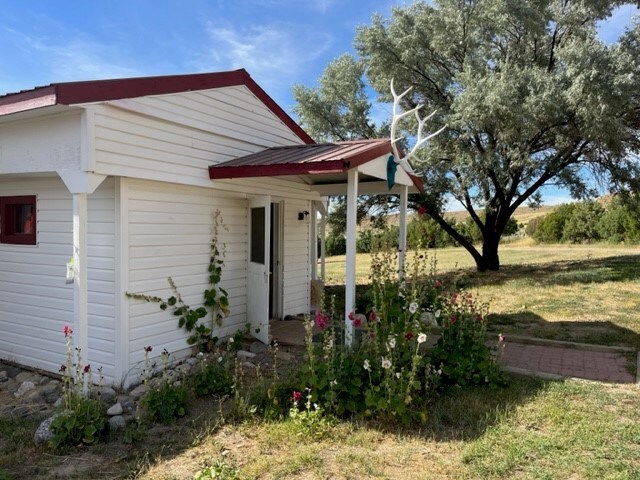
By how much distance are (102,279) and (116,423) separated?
169cm

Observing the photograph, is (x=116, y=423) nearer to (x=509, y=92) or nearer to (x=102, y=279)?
(x=102, y=279)

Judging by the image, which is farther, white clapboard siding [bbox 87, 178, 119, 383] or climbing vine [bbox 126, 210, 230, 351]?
climbing vine [bbox 126, 210, 230, 351]

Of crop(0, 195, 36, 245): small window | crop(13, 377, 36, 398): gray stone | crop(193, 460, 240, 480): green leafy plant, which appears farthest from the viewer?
crop(0, 195, 36, 245): small window

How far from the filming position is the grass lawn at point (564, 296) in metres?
7.29

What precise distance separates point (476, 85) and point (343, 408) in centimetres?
973

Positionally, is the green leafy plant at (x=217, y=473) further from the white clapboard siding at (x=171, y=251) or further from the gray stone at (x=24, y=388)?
the gray stone at (x=24, y=388)

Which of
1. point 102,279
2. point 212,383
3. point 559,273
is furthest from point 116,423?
point 559,273

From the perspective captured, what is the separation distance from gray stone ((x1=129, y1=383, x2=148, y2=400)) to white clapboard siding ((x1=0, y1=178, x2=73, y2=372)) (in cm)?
124

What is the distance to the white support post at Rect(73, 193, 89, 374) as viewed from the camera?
4238 mm

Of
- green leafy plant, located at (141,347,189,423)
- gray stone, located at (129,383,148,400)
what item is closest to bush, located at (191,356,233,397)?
green leafy plant, located at (141,347,189,423)

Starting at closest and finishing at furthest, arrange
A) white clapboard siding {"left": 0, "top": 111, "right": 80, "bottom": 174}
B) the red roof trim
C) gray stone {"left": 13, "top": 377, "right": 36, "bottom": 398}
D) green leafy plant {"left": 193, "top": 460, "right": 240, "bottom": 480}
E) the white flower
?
green leafy plant {"left": 193, "top": 460, "right": 240, "bottom": 480}
the white flower
white clapboard siding {"left": 0, "top": 111, "right": 80, "bottom": 174}
gray stone {"left": 13, "top": 377, "right": 36, "bottom": 398}
the red roof trim

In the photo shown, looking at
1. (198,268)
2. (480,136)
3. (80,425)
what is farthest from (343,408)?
(480,136)

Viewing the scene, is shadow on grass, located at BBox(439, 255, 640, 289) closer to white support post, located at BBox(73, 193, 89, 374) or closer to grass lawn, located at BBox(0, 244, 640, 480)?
grass lawn, located at BBox(0, 244, 640, 480)

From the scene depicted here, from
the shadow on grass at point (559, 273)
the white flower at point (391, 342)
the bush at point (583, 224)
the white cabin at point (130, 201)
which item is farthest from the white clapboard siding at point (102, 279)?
the bush at point (583, 224)
